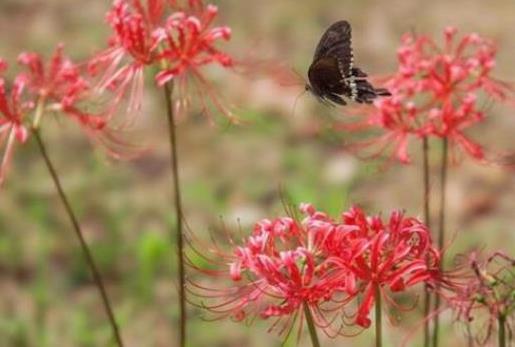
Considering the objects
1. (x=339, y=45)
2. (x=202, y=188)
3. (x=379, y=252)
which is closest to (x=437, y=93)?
(x=339, y=45)

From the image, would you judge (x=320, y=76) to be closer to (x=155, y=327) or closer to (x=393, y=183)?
(x=155, y=327)

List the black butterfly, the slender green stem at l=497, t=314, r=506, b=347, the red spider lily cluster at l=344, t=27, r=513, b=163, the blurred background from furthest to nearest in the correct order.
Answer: the blurred background, the red spider lily cluster at l=344, t=27, r=513, b=163, the black butterfly, the slender green stem at l=497, t=314, r=506, b=347

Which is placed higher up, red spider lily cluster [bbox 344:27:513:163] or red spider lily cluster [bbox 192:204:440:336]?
red spider lily cluster [bbox 344:27:513:163]

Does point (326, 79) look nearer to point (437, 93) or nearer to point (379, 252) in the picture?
point (437, 93)


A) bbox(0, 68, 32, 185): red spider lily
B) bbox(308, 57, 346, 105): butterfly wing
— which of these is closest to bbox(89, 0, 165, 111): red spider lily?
bbox(0, 68, 32, 185): red spider lily

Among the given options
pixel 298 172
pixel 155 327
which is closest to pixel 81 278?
pixel 155 327

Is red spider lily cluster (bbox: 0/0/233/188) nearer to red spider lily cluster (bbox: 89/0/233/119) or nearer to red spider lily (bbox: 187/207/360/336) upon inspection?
red spider lily cluster (bbox: 89/0/233/119)

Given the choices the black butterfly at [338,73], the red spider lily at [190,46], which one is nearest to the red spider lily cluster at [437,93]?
the black butterfly at [338,73]
